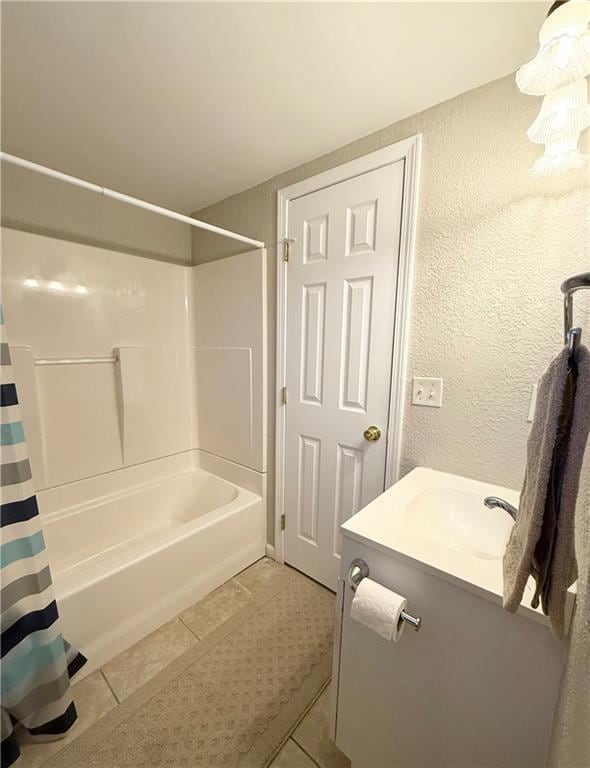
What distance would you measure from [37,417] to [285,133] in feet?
6.12

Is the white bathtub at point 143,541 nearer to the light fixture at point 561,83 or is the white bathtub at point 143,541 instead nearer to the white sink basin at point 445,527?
the white sink basin at point 445,527

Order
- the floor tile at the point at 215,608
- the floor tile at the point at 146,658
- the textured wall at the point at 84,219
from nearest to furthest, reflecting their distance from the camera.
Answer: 1. the floor tile at the point at 146,658
2. the floor tile at the point at 215,608
3. the textured wall at the point at 84,219

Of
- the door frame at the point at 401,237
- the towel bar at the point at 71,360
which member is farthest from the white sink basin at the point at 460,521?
the towel bar at the point at 71,360

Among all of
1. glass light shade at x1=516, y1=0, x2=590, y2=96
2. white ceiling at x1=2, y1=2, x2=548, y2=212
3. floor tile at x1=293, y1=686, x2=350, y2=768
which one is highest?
white ceiling at x1=2, y1=2, x2=548, y2=212

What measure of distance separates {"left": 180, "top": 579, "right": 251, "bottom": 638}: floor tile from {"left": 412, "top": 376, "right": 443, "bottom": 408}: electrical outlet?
1.36m

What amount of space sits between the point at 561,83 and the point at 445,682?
1516 mm

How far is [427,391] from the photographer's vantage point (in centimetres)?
125

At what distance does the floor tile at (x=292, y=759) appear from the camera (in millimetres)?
957

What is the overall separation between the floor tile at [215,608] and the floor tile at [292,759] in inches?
21.7

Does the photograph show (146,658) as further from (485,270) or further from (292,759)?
(485,270)

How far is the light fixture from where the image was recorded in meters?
0.68

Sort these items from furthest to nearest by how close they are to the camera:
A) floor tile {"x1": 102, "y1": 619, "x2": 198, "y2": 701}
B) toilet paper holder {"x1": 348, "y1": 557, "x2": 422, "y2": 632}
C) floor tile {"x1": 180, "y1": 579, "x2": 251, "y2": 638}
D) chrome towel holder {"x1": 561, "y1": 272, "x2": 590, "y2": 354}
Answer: floor tile {"x1": 180, "y1": 579, "x2": 251, "y2": 638} → floor tile {"x1": 102, "y1": 619, "x2": 198, "y2": 701} → toilet paper holder {"x1": 348, "y1": 557, "x2": 422, "y2": 632} → chrome towel holder {"x1": 561, "y1": 272, "x2": 590, "y2": 354}

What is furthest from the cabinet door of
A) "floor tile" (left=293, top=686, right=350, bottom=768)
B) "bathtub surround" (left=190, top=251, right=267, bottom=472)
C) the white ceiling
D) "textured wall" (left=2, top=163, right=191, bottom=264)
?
"textured wall" (left=2, top=163, right=191, bottom=264)

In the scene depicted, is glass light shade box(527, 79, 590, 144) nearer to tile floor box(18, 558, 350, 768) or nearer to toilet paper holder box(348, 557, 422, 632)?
toilet paper holder box(348, 557, 422, 632)
